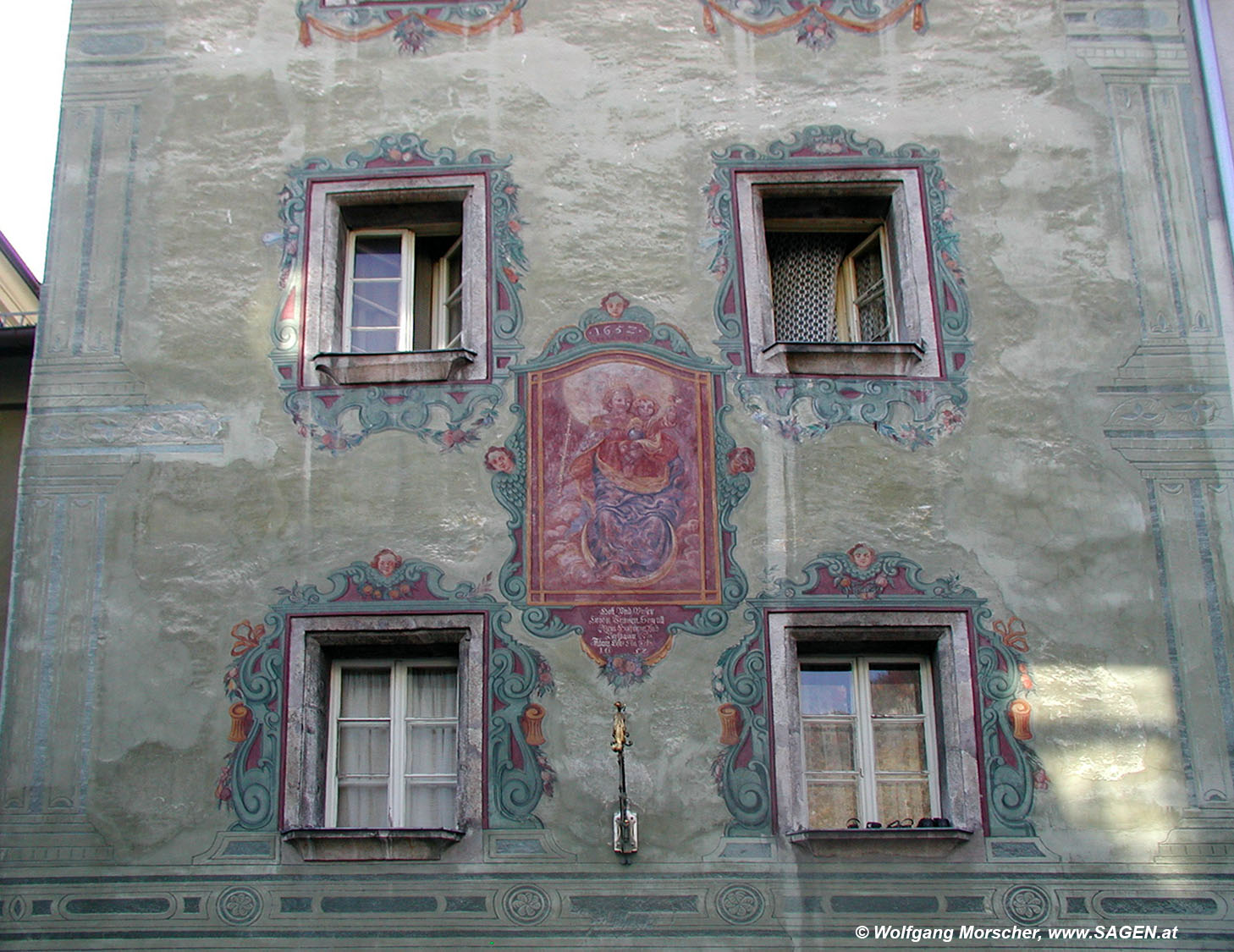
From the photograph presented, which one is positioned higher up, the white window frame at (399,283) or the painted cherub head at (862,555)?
the white window frame at (399,283)

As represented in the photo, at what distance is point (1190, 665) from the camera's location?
9.10 meters

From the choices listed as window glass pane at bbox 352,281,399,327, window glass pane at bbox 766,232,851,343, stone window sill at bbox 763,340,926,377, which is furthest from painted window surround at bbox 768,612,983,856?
window glass pane at bbox 352,281,399,327

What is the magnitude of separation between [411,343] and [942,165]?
3777 mm

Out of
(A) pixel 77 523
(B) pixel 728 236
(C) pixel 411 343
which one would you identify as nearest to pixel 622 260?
(B) pixel 728 236

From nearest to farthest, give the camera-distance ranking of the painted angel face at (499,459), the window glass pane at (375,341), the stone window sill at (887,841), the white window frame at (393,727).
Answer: the stone window sill at (887,841)
the white window frame at (393,727)
the painted angel face at (499,459)
the window glass pane at (375,341)

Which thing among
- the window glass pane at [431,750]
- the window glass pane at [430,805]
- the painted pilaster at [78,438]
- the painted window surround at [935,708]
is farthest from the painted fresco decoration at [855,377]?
the painted pilaster at [78,438]

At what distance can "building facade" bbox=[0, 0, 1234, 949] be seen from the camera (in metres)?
8.70

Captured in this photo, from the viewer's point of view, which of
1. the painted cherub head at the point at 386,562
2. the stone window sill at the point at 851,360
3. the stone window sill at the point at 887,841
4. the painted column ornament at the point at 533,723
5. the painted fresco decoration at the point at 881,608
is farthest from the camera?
the stone window sill at the point at 851,360

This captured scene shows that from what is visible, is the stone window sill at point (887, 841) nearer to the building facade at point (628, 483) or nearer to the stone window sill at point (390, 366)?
the building facade at point (628, 483)

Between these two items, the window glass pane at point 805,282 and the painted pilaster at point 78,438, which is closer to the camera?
the painted pilaster at point 78,438

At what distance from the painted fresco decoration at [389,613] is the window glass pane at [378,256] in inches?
87.7

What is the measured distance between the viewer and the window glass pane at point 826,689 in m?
9.23

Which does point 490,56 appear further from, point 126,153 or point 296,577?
point 296,577

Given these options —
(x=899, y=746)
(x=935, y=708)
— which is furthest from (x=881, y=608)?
(x=899, y=746)
